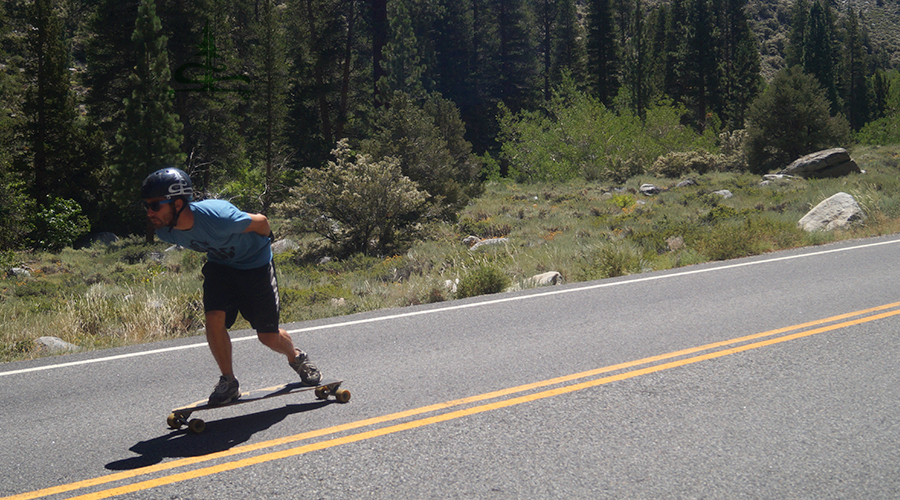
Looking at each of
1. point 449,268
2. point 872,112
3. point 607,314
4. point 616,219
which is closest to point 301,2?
point 616,219

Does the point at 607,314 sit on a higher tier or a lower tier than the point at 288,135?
lower

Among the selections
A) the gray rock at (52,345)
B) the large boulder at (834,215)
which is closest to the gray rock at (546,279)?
the gray rock at (52,345)

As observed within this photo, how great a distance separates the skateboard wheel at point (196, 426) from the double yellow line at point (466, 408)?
372 millimetres

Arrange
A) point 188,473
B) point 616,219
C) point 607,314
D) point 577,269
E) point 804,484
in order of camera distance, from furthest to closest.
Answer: point 616,219
point 577,269
point 607,314
point 188,473
point 804,484

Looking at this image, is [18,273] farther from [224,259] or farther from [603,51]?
[603,51]

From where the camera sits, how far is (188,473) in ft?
12.6

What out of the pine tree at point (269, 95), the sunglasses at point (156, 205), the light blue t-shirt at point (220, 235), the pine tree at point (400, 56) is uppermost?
the pine tree at point (400, 56)

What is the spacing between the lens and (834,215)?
1429 cm

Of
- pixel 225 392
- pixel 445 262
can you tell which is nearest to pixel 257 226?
pixel 225 392

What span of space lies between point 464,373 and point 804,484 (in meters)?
2.73

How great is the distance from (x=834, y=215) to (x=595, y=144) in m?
29.3

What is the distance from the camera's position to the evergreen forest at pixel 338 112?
2512 centimetres

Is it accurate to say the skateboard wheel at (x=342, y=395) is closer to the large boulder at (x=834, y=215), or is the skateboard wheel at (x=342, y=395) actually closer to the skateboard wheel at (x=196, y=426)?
the skateboard wheel at (x=196, y=426)

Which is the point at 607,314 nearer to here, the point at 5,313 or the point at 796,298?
the point at 796,298
